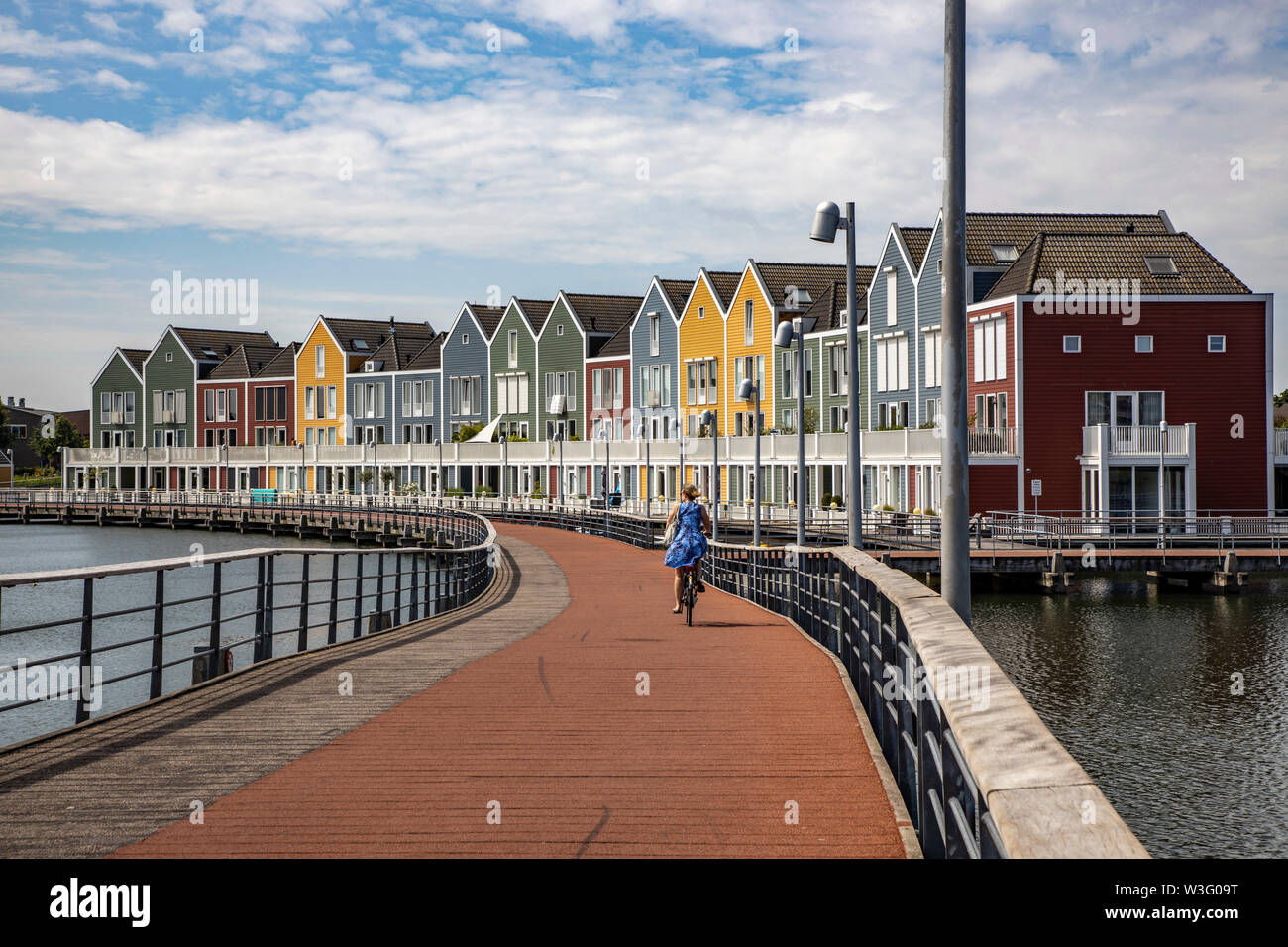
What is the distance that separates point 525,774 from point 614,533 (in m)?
42.9

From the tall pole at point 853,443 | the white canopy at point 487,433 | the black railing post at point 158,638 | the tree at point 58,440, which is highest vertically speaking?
the tree at point 58,440

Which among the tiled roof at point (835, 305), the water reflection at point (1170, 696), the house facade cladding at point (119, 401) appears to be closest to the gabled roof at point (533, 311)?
the tiled roof at point (835, 305)

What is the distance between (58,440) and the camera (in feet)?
488

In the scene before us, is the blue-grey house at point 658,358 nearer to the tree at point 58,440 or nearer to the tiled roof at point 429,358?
the tiled roof at point 429,358

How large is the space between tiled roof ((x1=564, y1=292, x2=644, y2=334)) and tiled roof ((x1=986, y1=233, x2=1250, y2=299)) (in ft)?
129

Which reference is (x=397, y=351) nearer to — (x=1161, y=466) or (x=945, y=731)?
(x=1161, y=466)

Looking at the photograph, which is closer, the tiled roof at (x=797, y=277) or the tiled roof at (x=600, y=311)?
the tiled roof at (x=797, y=277)

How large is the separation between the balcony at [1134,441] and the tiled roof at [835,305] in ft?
54.6

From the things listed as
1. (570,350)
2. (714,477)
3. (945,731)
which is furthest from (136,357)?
(945,731)

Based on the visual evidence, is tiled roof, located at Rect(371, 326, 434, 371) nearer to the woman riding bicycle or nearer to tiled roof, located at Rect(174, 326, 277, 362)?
tiled roof, located at Rect(174, 326, 277, 362)

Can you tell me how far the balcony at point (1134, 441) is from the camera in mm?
49625

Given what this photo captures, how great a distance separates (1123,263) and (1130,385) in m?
4.83

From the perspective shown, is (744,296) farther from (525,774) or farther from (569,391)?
(525,774)

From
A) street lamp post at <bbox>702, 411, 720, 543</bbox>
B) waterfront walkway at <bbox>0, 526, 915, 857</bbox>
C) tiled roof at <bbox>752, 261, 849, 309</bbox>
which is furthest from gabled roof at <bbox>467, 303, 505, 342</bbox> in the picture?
waterfront walkway at <bbox>0, 526, 915, 857</bbox>
